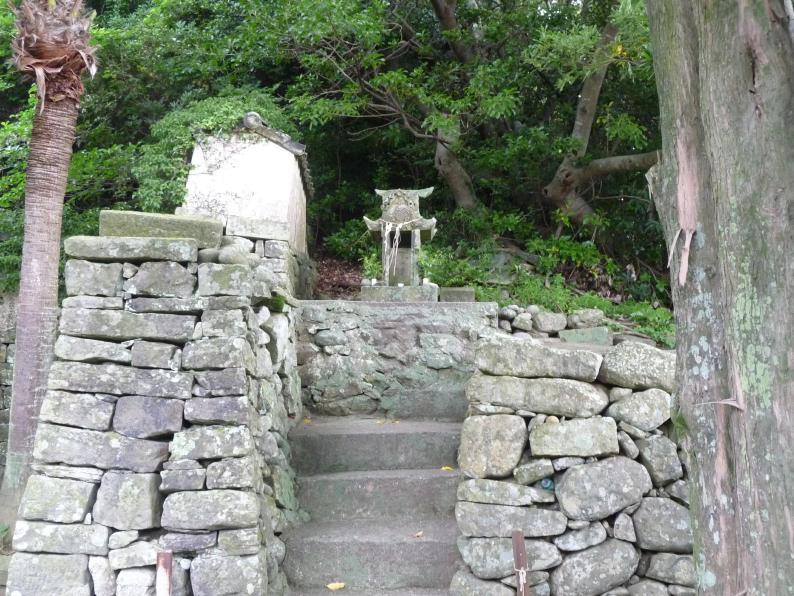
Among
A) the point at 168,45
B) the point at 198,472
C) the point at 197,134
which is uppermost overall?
the point at 168,45

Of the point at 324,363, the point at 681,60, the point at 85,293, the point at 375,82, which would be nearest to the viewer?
the point at 681,60

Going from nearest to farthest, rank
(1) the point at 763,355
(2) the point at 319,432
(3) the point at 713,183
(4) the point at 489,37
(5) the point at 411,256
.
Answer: (1) the point at 763,355, (3) the point at 713,183, (2) the point at 319,432, (5) the point at 411,256, (4) the point at 489,37

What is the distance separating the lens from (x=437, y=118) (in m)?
9.95

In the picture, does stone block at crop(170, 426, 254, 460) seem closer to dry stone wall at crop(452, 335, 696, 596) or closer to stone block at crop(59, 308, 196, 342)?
stone block at crop(59, 308, 196, 342)

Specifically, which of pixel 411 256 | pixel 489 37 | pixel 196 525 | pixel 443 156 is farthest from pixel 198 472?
pixel 489 37

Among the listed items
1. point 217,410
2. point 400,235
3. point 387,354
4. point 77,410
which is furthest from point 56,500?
point 400,235

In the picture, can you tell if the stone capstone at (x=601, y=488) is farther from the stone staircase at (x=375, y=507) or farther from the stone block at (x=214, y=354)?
the stone block at (x=214, y=354)

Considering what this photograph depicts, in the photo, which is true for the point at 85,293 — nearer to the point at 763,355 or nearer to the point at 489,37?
the point at 763,355

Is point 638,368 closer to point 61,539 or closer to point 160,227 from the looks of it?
point 160,227

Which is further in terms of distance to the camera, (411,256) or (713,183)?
(411,256)

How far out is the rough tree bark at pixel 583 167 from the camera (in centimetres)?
1082

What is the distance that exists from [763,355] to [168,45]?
1147cm

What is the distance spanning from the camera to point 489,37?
37.4 feet

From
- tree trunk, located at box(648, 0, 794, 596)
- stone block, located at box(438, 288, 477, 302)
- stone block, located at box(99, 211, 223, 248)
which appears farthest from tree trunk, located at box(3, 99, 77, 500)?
tree trunk, located at box(648, 0, 794, 596)
